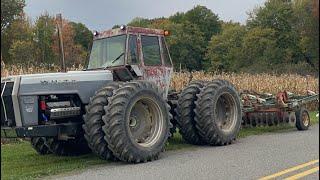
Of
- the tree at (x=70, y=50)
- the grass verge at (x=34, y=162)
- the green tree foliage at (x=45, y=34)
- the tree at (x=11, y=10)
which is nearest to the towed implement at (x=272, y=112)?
the grass verge at (x=34, y=162)

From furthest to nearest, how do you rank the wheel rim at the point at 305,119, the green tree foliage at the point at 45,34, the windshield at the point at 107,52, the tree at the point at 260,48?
the tree at the point at 260,48, the green tree foliage at the point at 45,34, the wheel rim at the point at 305,119, the windshield at the point at 107,52

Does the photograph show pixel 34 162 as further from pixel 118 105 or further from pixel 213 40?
pixel 213 40

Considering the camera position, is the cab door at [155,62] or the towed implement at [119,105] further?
the cab door at [155,62]

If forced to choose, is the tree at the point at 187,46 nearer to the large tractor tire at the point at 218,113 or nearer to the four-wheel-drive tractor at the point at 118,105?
the large tractor tire at the point at 218,113

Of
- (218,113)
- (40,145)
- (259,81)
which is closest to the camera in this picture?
(40,145)

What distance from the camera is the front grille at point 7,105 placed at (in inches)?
358

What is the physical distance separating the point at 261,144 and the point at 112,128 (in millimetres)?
4133

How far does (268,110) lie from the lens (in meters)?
14.9

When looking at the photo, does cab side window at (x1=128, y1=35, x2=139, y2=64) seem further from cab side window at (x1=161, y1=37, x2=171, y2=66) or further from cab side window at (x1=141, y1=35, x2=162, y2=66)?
cab side window at (x1=161, y1=37, x2=171, y2=66)

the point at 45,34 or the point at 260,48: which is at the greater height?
the point at 45,34

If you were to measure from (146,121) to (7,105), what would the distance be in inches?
108

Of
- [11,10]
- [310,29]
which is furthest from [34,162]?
[11,10]

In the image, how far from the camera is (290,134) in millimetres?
13945

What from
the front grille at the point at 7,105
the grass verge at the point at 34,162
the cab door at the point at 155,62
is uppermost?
the cab door at the point at 155,62
